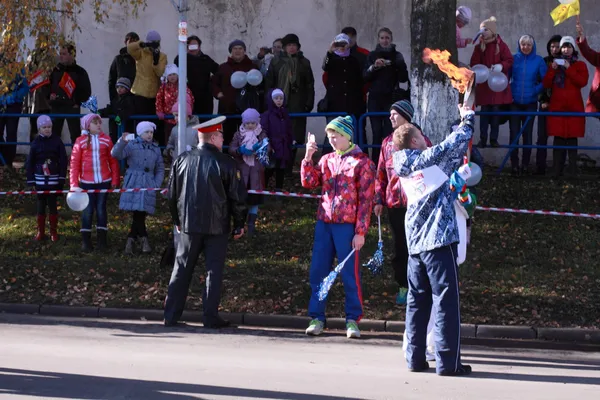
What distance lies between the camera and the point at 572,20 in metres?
18.2

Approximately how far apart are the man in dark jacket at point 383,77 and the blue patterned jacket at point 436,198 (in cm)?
713

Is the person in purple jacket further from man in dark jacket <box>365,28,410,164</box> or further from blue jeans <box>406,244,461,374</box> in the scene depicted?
blue jeans <box>406,244,461,374</box>

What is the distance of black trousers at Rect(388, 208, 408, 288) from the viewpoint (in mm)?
9992

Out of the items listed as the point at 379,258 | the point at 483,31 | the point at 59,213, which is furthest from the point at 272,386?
the point at 483,31

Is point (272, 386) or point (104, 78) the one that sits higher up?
point (104, 78)

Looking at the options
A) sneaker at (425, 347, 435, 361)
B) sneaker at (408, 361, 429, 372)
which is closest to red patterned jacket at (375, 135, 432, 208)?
sneaker at (425, 347, 435, 361)

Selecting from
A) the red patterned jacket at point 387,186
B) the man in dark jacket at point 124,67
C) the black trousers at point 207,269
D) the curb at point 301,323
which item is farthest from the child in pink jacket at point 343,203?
the man in dark jacket at point 124,67

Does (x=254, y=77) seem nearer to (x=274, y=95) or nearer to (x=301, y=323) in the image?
Answer: (x=274, y=95)

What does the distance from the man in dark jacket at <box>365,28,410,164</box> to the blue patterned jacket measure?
713cm

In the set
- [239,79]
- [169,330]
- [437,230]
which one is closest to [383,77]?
[239,79]

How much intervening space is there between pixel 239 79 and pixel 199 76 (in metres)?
1.10

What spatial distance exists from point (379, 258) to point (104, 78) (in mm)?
11459

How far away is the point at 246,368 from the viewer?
8.16 m

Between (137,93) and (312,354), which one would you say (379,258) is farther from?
(137,93)
